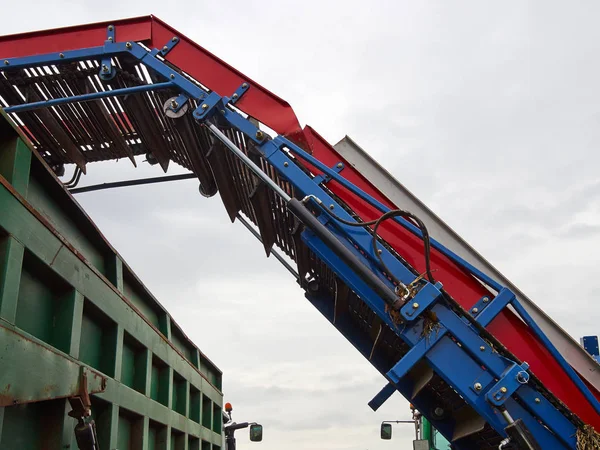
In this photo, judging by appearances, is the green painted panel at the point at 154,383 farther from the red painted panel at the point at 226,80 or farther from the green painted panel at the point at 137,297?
the red painted panel at the point at 226,80

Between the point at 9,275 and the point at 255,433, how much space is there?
17.1ft

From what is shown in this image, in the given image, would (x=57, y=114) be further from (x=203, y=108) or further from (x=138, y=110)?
(x=203, y=108)

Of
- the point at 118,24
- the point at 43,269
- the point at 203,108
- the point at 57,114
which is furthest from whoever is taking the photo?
the point at 57,114

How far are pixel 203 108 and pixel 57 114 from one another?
56.5 inches

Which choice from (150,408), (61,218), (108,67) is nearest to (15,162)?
(61,218)

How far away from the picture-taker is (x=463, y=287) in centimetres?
357

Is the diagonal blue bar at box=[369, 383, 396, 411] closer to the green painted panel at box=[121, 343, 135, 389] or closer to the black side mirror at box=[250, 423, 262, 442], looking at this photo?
the green painted panel at box=[121, 343, 135, 389]

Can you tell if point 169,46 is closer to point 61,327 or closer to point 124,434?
point 61,327

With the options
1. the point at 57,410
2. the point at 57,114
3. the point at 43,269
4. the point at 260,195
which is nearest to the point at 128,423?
the point at 57,410

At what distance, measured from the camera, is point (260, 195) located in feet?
14.3

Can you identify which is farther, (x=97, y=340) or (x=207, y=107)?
(x=207, y=107)

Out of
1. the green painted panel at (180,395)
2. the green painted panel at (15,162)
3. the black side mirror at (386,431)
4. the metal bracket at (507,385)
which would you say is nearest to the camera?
the green painted panel at (15,162)

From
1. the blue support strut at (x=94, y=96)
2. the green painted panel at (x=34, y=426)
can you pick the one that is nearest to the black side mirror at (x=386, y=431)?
the blue support strut at (x=94, y=96)

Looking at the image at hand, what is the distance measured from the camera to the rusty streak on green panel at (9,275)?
195 cm
